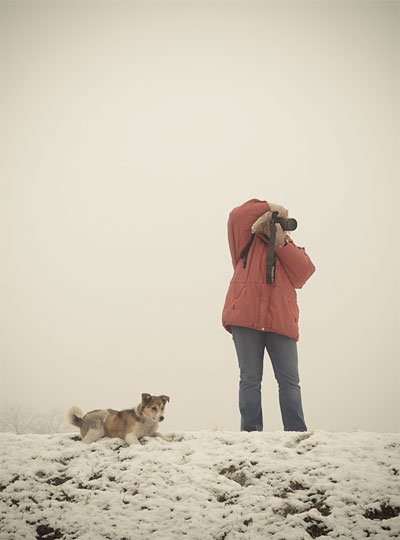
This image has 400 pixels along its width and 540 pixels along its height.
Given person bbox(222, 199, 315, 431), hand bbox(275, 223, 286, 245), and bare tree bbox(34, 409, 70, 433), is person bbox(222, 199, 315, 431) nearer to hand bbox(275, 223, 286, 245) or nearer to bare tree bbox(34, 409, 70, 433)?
hand bbox(275, 223, 286, 245)

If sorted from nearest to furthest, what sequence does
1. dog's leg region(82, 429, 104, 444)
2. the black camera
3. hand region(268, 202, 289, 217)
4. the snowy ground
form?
the snowy ground
dog's leg region(82, 429, 104, 444)
the black camera
hand region(268, 202, 289, 217)

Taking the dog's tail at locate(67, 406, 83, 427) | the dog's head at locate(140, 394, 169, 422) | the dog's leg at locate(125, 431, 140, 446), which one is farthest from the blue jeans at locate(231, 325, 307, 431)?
the dog's tail at locate(67, 406, 83, 427)

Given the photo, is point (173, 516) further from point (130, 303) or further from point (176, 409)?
point (130, 303)

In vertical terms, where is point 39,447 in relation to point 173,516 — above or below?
above

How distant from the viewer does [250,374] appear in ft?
18.2

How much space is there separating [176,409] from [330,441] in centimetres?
5367

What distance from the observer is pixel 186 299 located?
459 feet

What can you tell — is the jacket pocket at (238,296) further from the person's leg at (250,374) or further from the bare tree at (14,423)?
the bare tree at (14,423)

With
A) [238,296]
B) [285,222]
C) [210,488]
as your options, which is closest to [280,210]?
[285,222]

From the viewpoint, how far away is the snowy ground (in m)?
3.30

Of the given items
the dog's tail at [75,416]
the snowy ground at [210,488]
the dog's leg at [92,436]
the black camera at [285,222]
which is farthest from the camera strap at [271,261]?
the dog's tail at [75,416]

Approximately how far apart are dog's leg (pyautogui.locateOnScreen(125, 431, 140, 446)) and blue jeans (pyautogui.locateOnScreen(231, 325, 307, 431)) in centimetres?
144

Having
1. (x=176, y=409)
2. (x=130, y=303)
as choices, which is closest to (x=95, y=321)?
(x=130, y=303)

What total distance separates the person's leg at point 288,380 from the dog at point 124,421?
1710 millimetres
